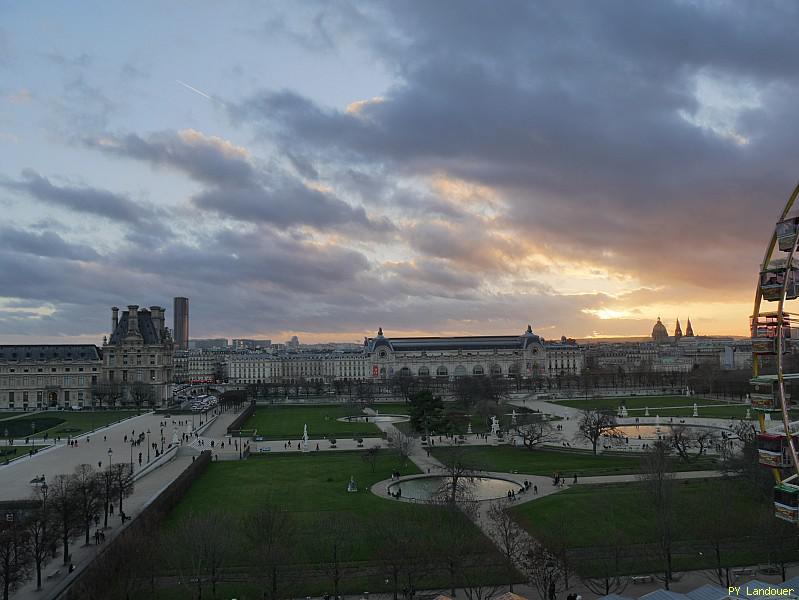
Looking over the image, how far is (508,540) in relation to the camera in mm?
26578

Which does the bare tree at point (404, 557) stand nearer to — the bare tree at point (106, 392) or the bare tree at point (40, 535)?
the bare tree at point (40, 535)

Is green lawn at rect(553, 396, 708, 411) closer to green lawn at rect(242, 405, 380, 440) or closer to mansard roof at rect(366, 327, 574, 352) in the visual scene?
green lawn at rect(242, 405, 380, 440)

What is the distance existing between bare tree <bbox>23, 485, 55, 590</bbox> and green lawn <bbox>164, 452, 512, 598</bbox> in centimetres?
467

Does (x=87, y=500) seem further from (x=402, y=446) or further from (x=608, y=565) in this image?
(x=402, y=446)

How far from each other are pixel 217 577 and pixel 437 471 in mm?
23213

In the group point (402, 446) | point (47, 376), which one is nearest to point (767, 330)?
point (402, 446)

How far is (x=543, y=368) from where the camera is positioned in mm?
180625

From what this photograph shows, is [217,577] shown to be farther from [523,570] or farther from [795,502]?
[795,502]

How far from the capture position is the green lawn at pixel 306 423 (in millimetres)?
65688

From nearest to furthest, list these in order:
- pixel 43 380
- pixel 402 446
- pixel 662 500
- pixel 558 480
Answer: pixel 662 500 → pixel 558 480 → pixel 402 446 → pixel 43 380

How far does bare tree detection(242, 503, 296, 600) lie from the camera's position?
23109 millimetres

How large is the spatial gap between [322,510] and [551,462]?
64.5 feet

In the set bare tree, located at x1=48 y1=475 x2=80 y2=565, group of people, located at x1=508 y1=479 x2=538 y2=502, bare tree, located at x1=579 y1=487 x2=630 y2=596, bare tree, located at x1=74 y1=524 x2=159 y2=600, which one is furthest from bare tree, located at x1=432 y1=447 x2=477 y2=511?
bare tree, located at x1=48 y1=475 x2=80 y2=565

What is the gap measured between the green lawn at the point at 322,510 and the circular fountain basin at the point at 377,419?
2531cm
